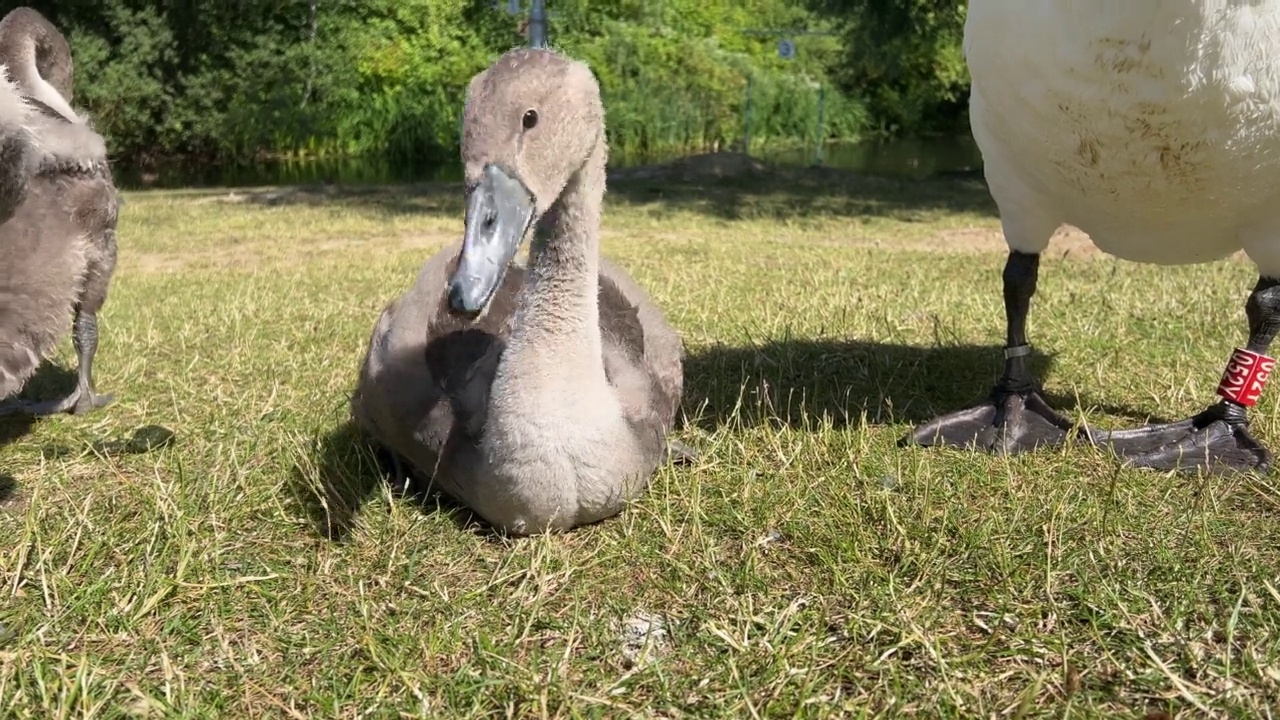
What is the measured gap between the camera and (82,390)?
386cm

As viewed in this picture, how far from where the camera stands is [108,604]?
222cm

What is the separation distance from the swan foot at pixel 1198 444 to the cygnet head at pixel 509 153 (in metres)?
1.84

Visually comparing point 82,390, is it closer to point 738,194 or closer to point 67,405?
point 67,405

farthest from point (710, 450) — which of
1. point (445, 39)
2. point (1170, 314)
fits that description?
point (445, 39)

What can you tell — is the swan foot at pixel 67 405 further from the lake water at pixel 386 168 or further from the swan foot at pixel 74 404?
the lake water at pixel 386 168

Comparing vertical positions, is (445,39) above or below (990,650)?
above

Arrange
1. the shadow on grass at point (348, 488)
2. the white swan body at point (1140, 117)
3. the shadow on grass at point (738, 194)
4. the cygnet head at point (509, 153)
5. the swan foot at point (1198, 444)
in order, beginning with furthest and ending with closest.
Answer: the shadow on grass at point (738, 194), the swan foot at point (1198, 444), the shadow on grass at point (348, 488), the white swan body at point (1140, 117), the cygnet head at point (509, 153)

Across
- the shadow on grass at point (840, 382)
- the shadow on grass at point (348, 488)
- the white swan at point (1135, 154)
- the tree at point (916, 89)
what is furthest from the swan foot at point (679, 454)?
the tree at point (916, 89)

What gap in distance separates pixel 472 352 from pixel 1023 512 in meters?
1.52

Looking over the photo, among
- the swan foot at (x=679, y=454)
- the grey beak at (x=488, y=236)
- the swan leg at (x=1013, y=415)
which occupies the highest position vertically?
the grey beak at (x=488, y=236)

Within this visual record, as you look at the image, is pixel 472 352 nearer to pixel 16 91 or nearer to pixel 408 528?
pixel 408 528

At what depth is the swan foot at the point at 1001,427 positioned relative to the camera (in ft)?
10.2

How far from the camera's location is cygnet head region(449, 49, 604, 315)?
207 cm

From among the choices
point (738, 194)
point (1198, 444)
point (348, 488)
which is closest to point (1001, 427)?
point (1198, 444)
